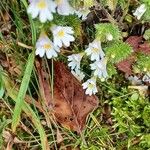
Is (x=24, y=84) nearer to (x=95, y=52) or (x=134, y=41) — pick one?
(x=95, y=52)

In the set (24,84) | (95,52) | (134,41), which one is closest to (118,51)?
(95,52)

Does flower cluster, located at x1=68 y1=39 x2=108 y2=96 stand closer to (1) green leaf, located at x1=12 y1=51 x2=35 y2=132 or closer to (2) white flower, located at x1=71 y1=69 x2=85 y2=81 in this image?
(2) white flower, located at x1=71 y1=69 x2=85 y2=81

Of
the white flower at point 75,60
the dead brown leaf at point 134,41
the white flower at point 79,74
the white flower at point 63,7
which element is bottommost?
the white flower at point 79,74

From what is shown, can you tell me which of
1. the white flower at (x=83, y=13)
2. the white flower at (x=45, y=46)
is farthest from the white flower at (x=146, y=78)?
the white flower at (x=45, y=46)

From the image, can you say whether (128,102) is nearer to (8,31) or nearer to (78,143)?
(78,143)

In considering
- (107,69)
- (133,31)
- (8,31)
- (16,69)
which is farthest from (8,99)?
(133,31)

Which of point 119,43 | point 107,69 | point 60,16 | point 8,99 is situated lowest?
point 8,99

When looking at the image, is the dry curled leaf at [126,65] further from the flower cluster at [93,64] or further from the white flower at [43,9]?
the white flower at [43,9]

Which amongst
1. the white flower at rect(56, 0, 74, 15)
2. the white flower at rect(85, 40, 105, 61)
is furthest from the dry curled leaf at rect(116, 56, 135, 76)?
the white flower at rect(56, 0, 74, 15)
